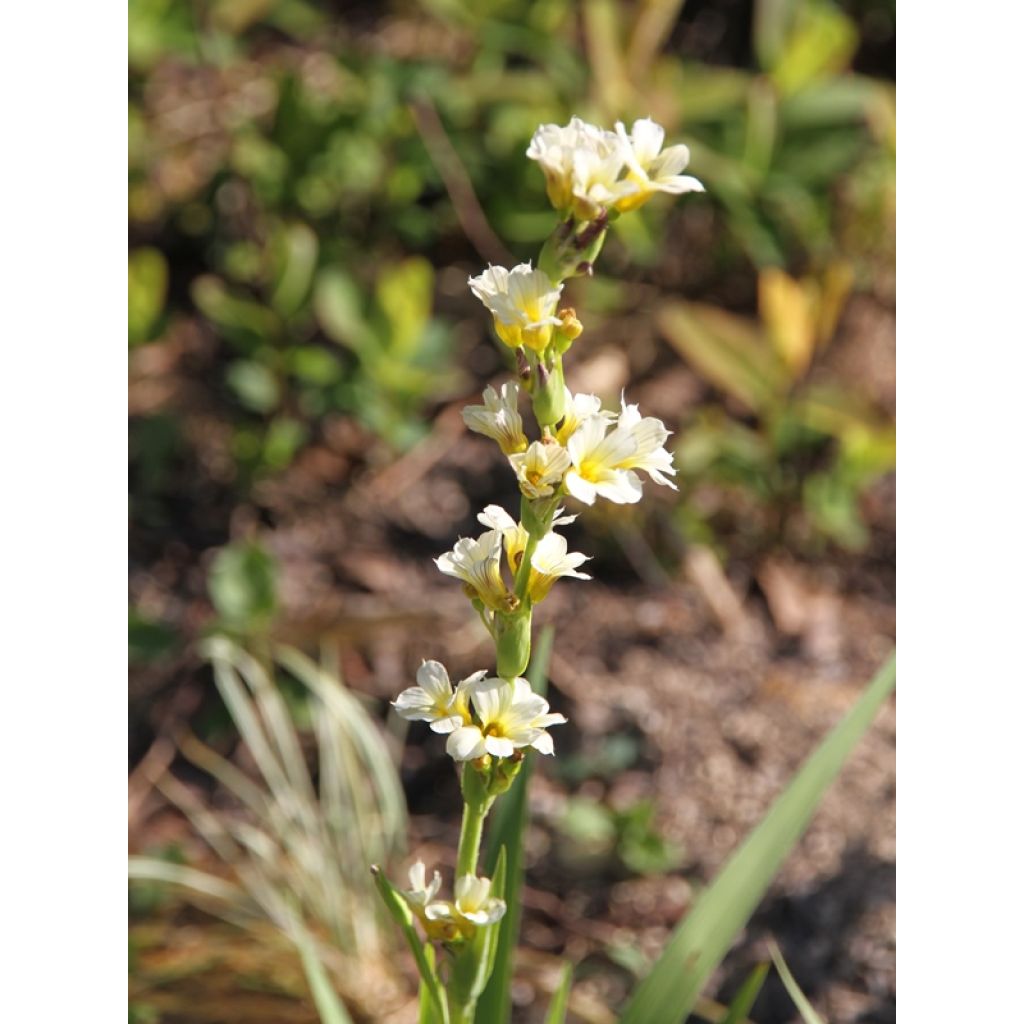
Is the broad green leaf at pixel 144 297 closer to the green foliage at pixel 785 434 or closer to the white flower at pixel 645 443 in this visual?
the green foliage at pixel 785 434

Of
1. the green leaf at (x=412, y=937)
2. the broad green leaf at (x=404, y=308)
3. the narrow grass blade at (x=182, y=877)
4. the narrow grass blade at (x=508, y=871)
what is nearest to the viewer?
the green leaf at (x=412, y=937)

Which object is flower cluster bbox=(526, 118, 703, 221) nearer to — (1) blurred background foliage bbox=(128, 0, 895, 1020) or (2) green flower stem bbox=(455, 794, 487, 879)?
(2) green flower stem bbox=(455, 794, 487, 879)

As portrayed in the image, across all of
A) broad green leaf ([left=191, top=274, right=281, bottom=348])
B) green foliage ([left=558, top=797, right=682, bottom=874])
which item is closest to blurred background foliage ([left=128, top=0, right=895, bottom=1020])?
broad green leaf ([left=191, top=274, right=281, bottom=348])

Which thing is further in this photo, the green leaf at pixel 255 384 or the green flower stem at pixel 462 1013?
the green leaf at pixel 255 384

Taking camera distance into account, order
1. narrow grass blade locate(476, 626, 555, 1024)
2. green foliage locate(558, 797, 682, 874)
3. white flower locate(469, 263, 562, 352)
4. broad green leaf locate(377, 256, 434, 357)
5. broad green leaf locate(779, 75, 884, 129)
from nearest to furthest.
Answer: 1. white flower locate(469, 263, 562, 352)
2. narrow grass blade locate(476, 626, 555, 1024)
3. green foliage locate(558, 797, 682, 874)
4. broad green leaf locate(377, 256, 434, 357)
5. broad green leaf locate(779, 75, 884, 129)

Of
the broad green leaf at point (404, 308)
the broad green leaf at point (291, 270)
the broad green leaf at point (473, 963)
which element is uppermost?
the broad green leaf at point (291, 270)

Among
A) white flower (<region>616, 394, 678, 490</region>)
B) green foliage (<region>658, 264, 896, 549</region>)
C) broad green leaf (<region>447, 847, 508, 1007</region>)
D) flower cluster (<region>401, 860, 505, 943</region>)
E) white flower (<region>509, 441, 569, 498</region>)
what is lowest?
broad green leaf (<region>447, 847, 508, 1007</region>)

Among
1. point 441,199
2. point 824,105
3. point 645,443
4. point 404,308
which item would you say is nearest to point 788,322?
point 824,105

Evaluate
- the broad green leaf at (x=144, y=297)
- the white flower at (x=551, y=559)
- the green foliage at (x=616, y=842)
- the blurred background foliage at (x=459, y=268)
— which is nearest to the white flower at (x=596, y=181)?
the white flower at (x=551, y=559)
